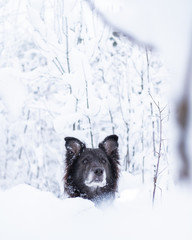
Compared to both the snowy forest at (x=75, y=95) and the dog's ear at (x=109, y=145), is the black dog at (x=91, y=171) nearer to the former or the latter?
the dog's ear at (x=109, y=145)

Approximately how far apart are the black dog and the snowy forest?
287mm

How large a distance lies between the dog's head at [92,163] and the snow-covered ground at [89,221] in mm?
2726

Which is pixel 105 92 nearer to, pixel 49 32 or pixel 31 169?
pixel 49 32

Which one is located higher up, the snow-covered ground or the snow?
the snow

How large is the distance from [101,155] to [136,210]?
3.25 metres

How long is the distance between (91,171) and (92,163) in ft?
0.50

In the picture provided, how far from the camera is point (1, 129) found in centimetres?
805

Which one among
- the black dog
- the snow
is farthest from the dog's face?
the snow

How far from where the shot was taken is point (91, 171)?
4754mm

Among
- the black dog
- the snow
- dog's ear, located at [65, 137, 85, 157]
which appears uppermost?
the snow

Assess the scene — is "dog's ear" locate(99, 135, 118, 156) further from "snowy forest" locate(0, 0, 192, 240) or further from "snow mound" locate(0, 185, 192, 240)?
"snow mound" locate(0, 185, 192, 240)

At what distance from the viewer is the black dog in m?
4.77

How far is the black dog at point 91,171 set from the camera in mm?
4767

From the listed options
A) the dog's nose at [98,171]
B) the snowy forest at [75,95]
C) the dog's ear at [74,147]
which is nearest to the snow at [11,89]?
the snowy forest at [75,95]
